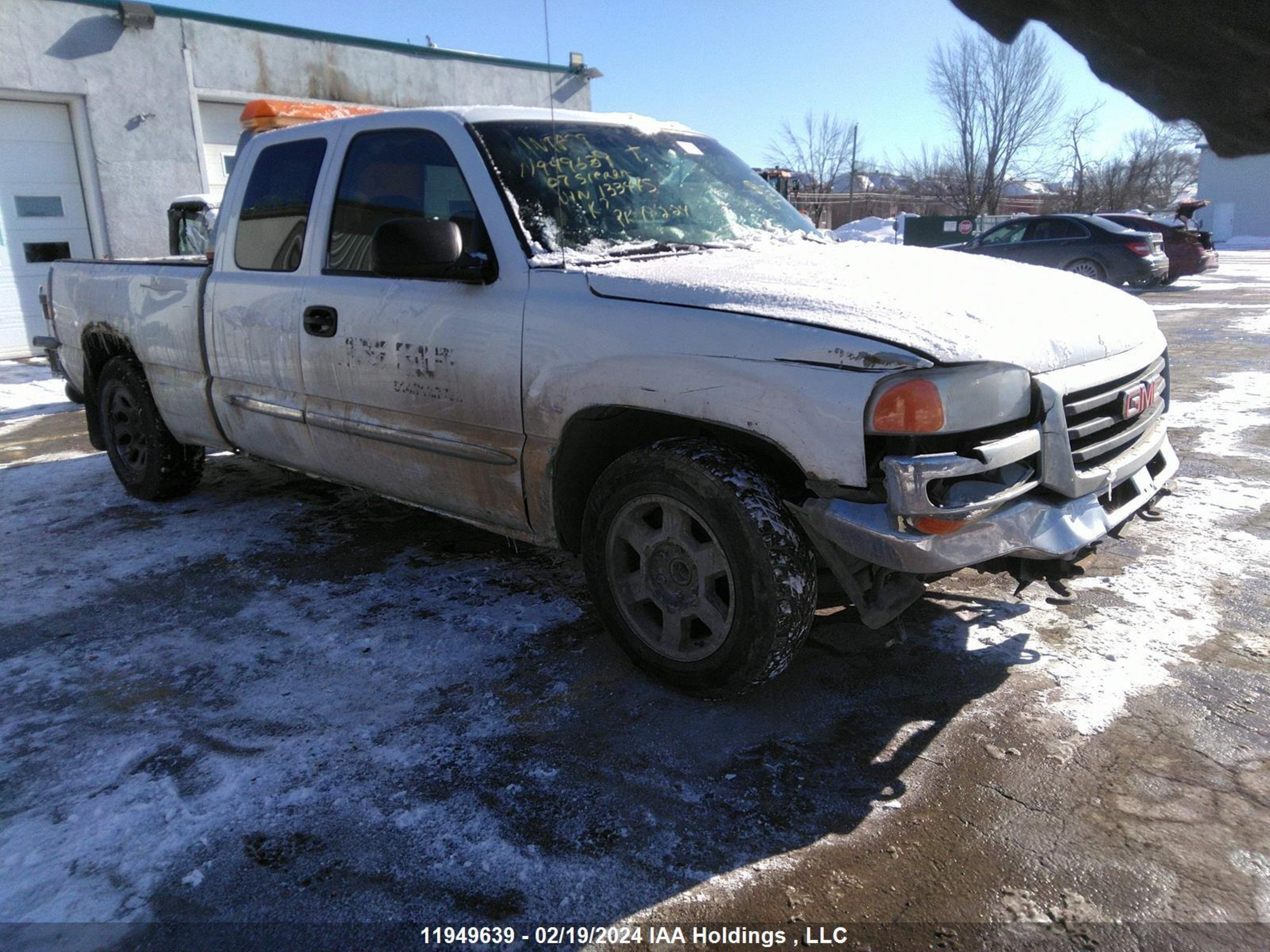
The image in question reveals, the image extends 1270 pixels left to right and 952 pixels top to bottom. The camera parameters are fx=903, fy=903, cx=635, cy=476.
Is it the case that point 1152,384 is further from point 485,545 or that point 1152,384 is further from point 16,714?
point 16,714

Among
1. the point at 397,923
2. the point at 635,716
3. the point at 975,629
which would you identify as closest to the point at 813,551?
the point at 635,716

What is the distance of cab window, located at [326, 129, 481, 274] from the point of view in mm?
3508

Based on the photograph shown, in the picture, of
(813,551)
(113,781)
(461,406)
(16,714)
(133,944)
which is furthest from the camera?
(461,406)

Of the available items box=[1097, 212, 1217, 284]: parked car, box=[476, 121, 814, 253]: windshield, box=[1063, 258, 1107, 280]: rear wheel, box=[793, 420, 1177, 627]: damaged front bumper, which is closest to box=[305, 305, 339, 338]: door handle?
box=[476, 121, 814, 253]: windshield

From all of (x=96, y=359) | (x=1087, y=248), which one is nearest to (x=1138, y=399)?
(x=96, y=359)

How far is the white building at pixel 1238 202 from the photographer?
40.2m

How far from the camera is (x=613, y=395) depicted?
2.87 metres

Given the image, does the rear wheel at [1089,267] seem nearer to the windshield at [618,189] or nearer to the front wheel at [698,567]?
the windshield at [618,189]

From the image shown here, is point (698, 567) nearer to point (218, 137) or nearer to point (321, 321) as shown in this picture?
point (321, 321)

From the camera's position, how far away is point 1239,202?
44.3 metres

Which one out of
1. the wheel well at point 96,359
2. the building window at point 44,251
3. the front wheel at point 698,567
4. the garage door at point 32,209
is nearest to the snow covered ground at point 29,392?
the garage door at point 32,209

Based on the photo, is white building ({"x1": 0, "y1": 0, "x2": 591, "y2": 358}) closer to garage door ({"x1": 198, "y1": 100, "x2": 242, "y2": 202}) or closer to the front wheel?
garage door ({"x1": 198, "y1": 100, "x2": 242, "y2": 202})

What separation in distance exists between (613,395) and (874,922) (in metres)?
1.63

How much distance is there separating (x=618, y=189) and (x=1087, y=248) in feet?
46.8
